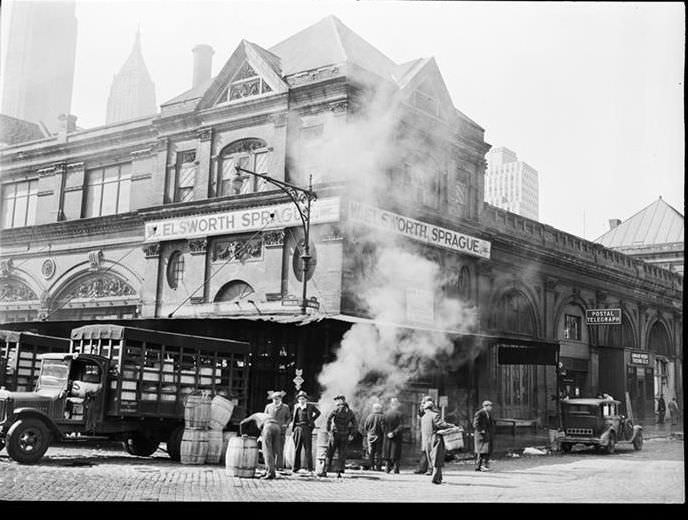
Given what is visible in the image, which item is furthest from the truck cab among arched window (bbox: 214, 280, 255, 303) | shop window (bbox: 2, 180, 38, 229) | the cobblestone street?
shop window (bbox: 2, 180, 38, 229)

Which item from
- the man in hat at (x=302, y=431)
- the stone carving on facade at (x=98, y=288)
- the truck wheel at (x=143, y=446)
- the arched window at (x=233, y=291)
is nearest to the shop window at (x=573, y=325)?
the man in hat at (x=302, y=431)

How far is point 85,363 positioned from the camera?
11648mm

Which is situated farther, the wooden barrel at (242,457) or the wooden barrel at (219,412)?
the wooden barrel at (219,412)

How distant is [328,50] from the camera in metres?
14.5

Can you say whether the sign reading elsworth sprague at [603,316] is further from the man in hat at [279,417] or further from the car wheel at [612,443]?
the man in hat at [279,417]

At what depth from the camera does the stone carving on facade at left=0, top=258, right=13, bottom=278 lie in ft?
56.8

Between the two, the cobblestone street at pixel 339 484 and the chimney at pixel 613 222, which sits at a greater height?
the chimney at pixel 613 222

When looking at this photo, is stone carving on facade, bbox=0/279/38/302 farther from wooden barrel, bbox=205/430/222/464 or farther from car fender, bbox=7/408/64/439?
wooden barrel, bbox=205/430/222/464

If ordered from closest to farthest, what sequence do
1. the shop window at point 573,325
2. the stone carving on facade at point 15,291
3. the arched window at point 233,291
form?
1. the shop window at point 573,325
2. the stone carving on facade at point 15,291
3. the arched window at point 233,291

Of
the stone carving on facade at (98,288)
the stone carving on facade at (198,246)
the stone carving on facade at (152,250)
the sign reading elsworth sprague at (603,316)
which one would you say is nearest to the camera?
the sign reading elsworth sprague at (603,316)

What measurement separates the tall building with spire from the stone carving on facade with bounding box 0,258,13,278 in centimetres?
420

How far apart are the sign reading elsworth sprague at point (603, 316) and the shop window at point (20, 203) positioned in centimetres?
1415

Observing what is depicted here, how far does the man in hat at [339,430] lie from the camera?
437 inches

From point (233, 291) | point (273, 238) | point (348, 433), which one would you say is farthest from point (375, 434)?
point (233, 291)
